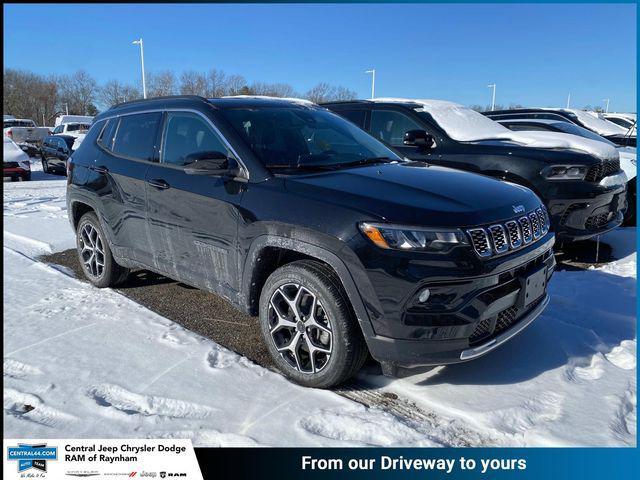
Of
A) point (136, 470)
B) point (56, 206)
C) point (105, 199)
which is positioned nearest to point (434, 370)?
point (136, 470)

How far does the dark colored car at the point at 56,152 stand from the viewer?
691 inches

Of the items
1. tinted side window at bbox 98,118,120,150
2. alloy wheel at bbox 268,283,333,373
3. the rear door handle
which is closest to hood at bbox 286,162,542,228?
alloy wheel at bbox 268,283,333,373

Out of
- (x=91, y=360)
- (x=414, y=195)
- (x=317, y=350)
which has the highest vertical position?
(x=414, y=195)

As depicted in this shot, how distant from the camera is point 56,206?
9641mm

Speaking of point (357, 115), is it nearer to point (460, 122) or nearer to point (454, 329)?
point (460, 122)

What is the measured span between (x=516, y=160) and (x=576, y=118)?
683cm

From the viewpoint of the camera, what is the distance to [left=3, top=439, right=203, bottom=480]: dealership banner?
8.31ft

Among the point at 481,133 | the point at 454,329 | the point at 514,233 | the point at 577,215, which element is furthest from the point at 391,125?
the point at 454,329

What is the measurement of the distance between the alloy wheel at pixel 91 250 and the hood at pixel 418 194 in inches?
106

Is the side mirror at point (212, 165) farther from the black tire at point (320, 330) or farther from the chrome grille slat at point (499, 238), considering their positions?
the chrome grille slat at point (499, 238)

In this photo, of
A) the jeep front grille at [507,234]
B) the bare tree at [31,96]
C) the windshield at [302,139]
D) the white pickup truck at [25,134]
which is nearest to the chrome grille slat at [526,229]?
the jeep front grille at [507,234]

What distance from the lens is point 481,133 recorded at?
6074 mm

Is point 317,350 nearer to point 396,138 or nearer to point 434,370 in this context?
point 434,370

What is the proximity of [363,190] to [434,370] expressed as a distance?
1.29m
